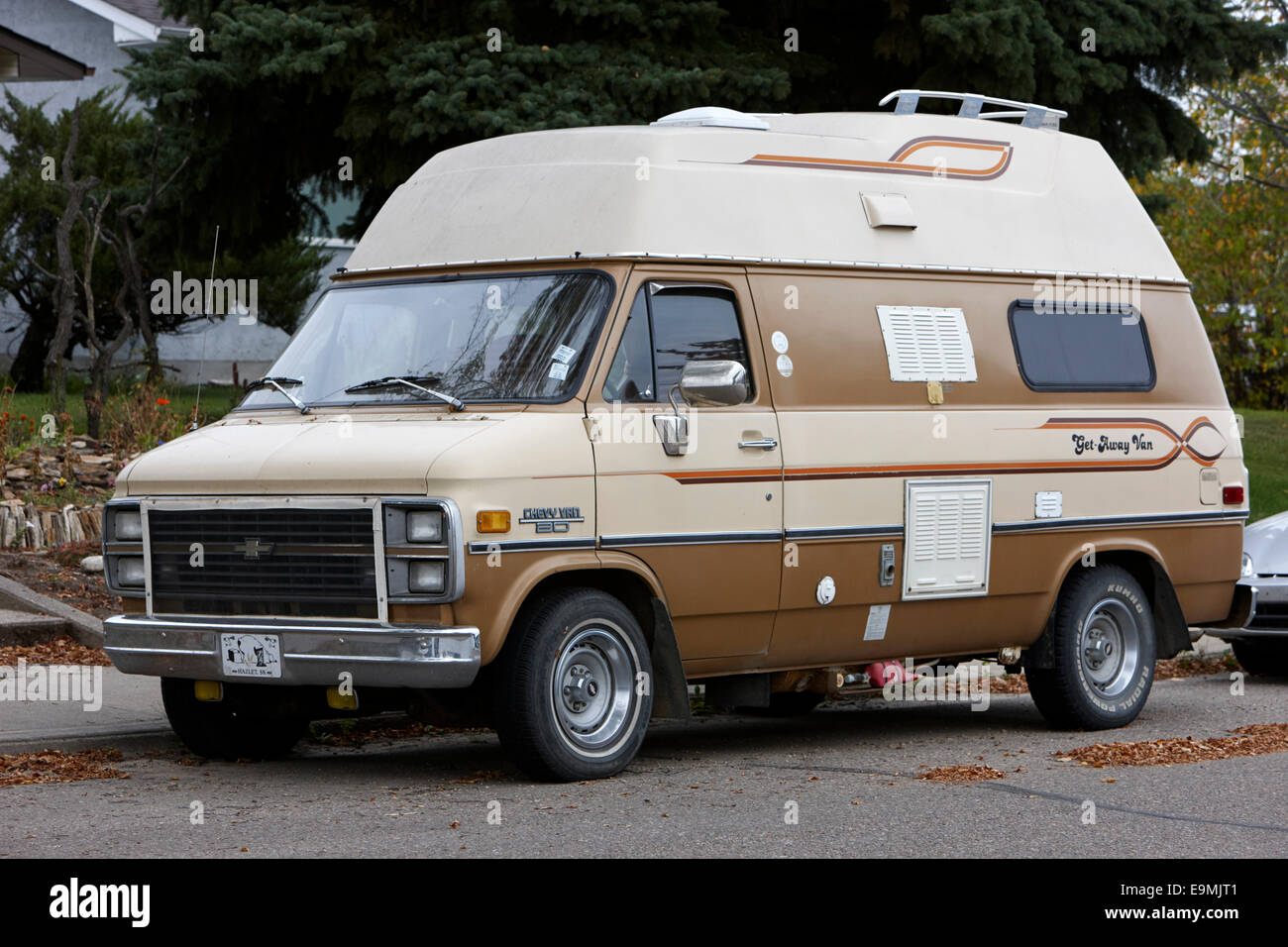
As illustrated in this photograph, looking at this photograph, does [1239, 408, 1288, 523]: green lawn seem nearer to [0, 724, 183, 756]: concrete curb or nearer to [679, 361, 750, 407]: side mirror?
[679, 361, 750, 407]: side mirror

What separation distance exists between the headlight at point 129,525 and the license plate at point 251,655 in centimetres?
69

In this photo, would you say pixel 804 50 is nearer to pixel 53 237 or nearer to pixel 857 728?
pixel 857 728

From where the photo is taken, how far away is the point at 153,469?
8.16 m

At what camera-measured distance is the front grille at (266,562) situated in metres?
7.57

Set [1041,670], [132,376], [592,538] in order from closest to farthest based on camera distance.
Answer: [592,538] < [1041,670] < [132,376]

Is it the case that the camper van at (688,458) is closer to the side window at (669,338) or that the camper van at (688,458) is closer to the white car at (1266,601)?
the side window at (669,338)

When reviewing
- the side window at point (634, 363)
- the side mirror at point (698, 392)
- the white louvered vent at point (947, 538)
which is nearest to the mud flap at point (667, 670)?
the side mirror at point (698, 392)

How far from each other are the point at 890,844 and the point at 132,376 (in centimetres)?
1946

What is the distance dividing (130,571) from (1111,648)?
208 inches

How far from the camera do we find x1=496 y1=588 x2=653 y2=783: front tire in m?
7.67

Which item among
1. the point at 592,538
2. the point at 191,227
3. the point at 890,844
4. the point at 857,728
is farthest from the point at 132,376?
the point at 890,844

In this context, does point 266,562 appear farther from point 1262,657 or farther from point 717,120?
point 1262,657

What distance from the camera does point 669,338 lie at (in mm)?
8359

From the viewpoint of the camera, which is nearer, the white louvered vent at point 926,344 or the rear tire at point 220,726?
the rear tire at point 220,726
